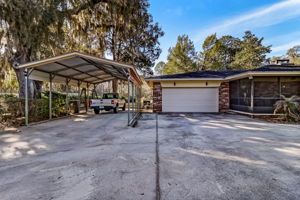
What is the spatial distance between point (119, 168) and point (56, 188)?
0.95m

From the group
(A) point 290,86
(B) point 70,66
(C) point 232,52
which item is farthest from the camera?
(C) point 232,52

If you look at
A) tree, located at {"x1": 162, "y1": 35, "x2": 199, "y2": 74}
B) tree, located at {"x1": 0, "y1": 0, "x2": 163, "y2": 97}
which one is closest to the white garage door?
tree, located at {"x1": 0, "y1": 0, "x2": 163, "y2": 97}

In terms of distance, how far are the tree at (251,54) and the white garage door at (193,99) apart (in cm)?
1459

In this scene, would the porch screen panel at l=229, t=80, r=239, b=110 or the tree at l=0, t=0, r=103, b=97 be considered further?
the porch screen panel at l=229, t=80, r=239, b=110

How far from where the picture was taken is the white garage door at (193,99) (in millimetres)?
10664

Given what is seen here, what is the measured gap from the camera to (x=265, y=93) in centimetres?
832

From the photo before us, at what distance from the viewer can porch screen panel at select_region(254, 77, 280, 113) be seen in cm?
827

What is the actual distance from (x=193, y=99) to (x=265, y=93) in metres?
4.07

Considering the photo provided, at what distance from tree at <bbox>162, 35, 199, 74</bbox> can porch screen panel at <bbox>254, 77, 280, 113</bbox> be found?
15.1 m

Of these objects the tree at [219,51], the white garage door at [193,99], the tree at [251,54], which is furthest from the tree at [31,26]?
the tree at [251,54]

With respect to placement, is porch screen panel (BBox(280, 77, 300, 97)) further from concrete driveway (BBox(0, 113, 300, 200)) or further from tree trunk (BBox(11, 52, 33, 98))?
tree trunk (BBox(11, 52, 33, 98))

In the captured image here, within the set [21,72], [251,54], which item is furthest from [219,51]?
[21,72]

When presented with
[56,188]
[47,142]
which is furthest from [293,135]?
[47,142]

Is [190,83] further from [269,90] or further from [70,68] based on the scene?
[70,68]
